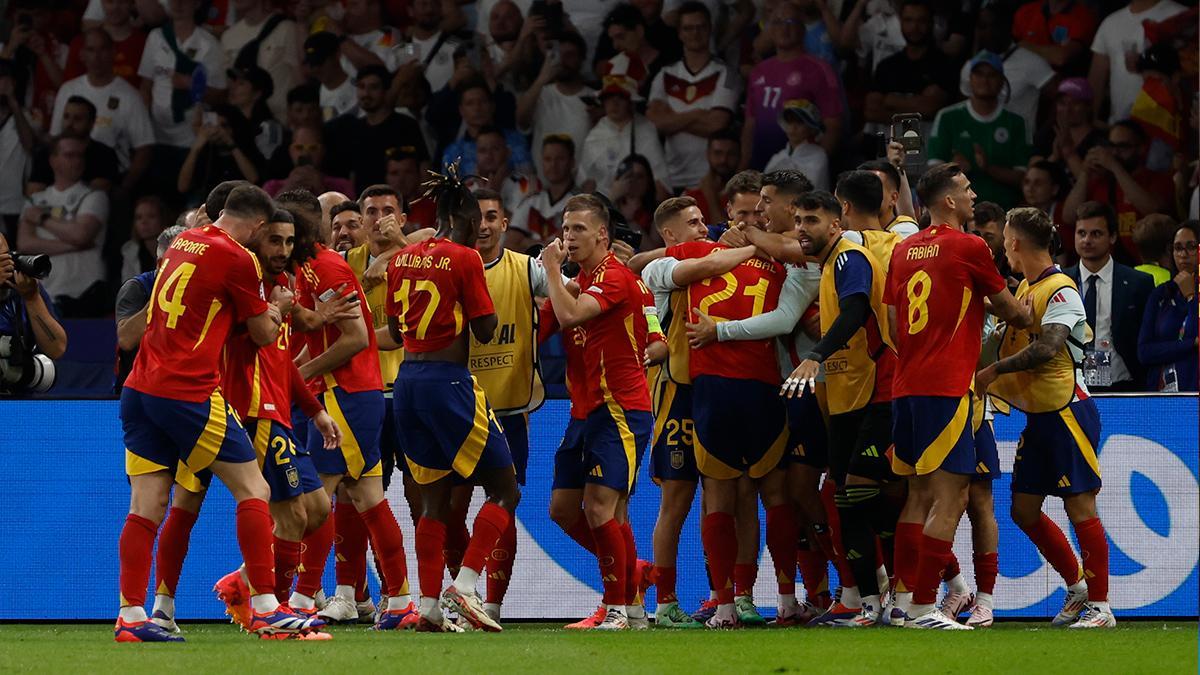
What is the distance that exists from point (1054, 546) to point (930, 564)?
116 centimetres

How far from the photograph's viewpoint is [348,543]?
35.5 ft

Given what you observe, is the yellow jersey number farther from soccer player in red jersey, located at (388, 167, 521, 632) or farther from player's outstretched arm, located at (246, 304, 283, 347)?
player's outstretched arm, located at (246, 304, 283, 347)

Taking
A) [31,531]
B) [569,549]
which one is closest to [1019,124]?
[569,549]


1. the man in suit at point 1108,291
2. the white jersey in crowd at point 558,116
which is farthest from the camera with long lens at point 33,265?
the man in suit at point 1108,291

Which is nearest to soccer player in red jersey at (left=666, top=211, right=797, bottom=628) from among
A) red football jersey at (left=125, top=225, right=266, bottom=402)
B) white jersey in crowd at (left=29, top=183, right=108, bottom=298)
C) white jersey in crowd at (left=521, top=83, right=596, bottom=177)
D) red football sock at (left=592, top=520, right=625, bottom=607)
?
red football sock at (left=592, top=520, right=625, bottom=607)

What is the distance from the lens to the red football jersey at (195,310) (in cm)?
835

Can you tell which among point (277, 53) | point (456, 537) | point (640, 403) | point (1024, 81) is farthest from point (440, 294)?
point (277, 53)

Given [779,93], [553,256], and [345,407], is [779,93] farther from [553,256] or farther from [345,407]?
[345,407]

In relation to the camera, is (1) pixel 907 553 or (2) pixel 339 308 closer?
(1) pixel 907 553

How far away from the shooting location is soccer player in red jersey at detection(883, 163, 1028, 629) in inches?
355

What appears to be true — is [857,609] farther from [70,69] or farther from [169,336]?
[70,69]

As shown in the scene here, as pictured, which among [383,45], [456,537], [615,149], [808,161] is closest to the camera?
[456,537]

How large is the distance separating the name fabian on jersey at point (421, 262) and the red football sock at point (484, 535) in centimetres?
130

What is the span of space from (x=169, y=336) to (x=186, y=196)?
28.2ft
